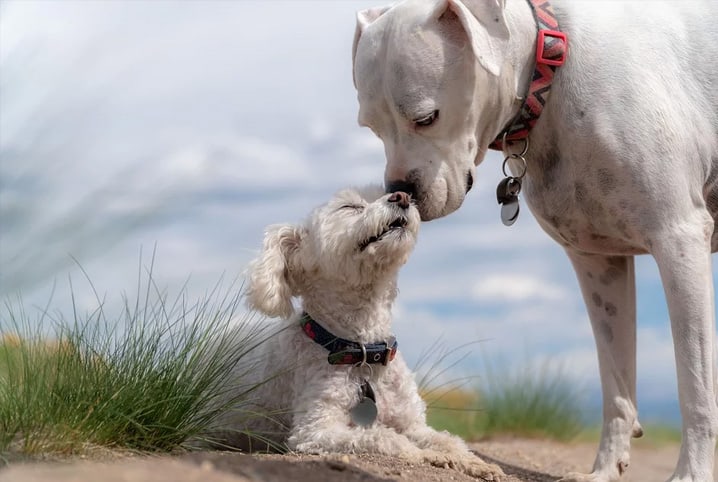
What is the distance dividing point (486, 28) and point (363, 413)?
2029mm

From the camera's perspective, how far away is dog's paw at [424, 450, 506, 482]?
187 inches

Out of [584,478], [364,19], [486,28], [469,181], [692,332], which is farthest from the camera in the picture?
[584,478]

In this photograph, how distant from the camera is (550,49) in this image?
5.12 m

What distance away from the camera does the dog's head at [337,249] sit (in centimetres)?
476

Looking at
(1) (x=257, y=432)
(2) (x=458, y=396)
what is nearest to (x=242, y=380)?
(1) (x=257, y=432)

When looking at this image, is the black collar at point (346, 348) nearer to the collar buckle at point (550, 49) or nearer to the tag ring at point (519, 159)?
the tag ring at point (519, 159)

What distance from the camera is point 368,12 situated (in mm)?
5562

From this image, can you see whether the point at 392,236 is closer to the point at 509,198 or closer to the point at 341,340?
the point at 341,340

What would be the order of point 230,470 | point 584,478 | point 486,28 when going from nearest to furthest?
point 230,470, point 486,28, point 584,478

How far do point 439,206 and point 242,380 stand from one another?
144cm

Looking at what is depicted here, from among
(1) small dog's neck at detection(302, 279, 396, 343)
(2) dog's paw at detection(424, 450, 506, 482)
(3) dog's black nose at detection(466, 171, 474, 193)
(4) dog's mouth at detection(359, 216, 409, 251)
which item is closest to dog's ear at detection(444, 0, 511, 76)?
(3) dog's black nose at detection(466, 171, 474, 193)

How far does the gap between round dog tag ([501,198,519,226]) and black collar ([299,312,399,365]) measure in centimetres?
92

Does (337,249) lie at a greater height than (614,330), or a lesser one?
greater

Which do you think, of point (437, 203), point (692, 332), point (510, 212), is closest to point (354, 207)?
point (437, 203)
